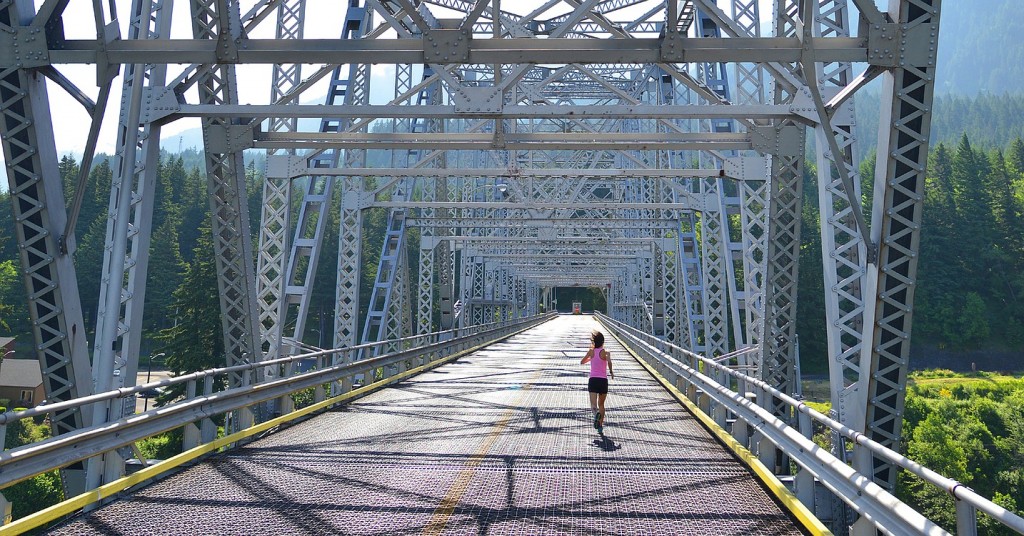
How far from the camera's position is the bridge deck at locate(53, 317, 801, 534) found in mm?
8102

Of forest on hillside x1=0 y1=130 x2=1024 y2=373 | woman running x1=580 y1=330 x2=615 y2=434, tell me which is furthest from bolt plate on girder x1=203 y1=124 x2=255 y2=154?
forest on hillside x1=0 y1=130 x2=1024 y2=373

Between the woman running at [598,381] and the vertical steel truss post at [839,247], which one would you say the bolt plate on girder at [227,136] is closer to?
the woman running at [598,381]

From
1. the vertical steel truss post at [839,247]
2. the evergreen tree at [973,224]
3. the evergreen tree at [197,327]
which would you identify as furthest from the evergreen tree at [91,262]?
the evergreen tree at [973,224]

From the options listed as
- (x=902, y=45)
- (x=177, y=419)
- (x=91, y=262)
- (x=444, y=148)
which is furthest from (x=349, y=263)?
(x=91, y=262)

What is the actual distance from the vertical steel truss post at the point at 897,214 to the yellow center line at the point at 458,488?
4557 mm

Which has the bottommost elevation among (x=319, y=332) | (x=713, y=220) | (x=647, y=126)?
(x=319, y=332)

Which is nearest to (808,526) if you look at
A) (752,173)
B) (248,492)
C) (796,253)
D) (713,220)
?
(248,492)

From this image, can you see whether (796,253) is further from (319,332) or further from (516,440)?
(319,332)

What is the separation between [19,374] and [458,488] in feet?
227

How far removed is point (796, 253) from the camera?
15.8 m

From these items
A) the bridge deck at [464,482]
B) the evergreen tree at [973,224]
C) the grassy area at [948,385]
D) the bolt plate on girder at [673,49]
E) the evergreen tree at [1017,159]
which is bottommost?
the grassy area at [948,385]

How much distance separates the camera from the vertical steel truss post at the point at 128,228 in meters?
12.5

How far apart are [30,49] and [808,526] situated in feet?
31.4

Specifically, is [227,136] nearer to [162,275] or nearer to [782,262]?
[782,262]
